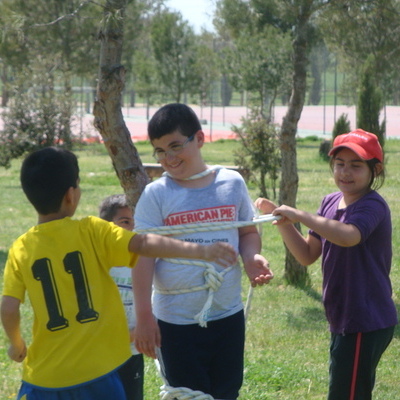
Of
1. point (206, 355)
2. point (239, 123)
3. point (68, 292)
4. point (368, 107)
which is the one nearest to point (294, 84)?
point (206, 355)

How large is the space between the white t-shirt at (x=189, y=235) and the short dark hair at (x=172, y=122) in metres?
0.19

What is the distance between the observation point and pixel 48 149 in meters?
2.58

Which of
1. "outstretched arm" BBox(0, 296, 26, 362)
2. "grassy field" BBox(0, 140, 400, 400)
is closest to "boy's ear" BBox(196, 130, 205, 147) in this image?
"outstretched arm" BBox(0, 296, 26, 362)

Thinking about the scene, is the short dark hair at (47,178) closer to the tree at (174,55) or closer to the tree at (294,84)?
the tree at (294,84)

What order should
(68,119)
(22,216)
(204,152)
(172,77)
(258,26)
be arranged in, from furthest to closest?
(172,77)
(258,26)
(204,152)
(68,119)
(22,216)

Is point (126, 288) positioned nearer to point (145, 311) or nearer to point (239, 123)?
point (145, 311)

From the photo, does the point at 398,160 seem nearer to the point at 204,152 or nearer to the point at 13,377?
the point at 204,152

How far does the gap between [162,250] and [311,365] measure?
8.40 ft

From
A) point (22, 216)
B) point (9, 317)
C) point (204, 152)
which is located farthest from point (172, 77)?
point (9, 317)

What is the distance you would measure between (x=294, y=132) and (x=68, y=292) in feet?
14.4

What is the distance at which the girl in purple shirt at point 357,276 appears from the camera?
2938 mm

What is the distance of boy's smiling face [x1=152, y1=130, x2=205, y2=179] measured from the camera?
2793 mm

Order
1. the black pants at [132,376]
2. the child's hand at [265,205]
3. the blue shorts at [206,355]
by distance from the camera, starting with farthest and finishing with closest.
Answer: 1. the black pants at [132,376]
2. the child's hand at [265,205]
3. the blue shorts at [206,355]

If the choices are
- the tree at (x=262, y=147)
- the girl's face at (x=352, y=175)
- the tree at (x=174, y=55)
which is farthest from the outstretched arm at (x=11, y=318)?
the tree at (x=174, y=55)
